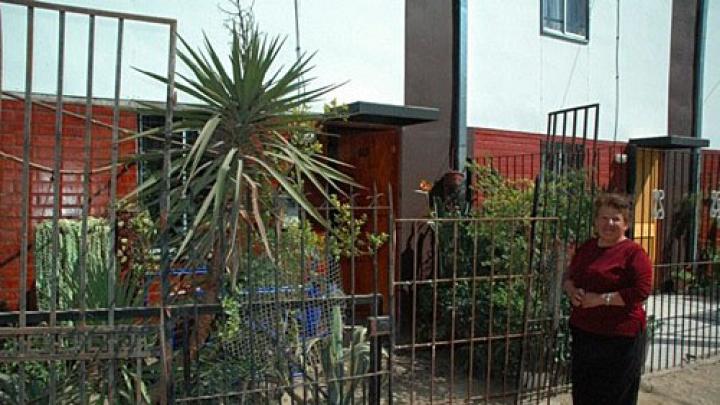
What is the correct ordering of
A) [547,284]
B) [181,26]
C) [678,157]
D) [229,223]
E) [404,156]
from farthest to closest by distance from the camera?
[678,157] < [404,156] < [181,26] < [547,284] < [229,223]

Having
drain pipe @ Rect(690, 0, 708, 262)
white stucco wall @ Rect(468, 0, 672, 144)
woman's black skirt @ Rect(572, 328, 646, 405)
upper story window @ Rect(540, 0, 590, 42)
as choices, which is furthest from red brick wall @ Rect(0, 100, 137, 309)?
drain pipe @ Rect(690, 0, 708, 262)

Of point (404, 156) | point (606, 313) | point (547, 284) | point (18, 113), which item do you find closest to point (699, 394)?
point (547, 284)

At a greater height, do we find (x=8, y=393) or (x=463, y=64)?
(x=463, y=64)

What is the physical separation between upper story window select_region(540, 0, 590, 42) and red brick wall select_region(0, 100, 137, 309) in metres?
6.02

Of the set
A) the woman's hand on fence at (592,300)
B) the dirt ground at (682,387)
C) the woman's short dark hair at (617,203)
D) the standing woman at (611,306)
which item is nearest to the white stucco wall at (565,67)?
the dirt ground at (682,387)

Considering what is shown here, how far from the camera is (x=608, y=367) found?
3674mm

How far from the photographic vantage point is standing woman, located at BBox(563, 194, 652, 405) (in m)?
3.53

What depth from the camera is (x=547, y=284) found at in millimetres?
4656

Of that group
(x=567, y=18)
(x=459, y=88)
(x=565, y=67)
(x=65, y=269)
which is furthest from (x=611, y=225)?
(x=567, y=18)

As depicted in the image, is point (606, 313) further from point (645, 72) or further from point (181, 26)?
point (645, 72)

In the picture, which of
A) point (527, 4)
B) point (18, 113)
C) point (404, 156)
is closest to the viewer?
point (18, 113)

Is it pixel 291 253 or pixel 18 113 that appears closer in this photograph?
pixel 291 253

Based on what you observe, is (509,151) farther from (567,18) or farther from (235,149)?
(235,149)

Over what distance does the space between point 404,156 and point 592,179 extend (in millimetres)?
2759
